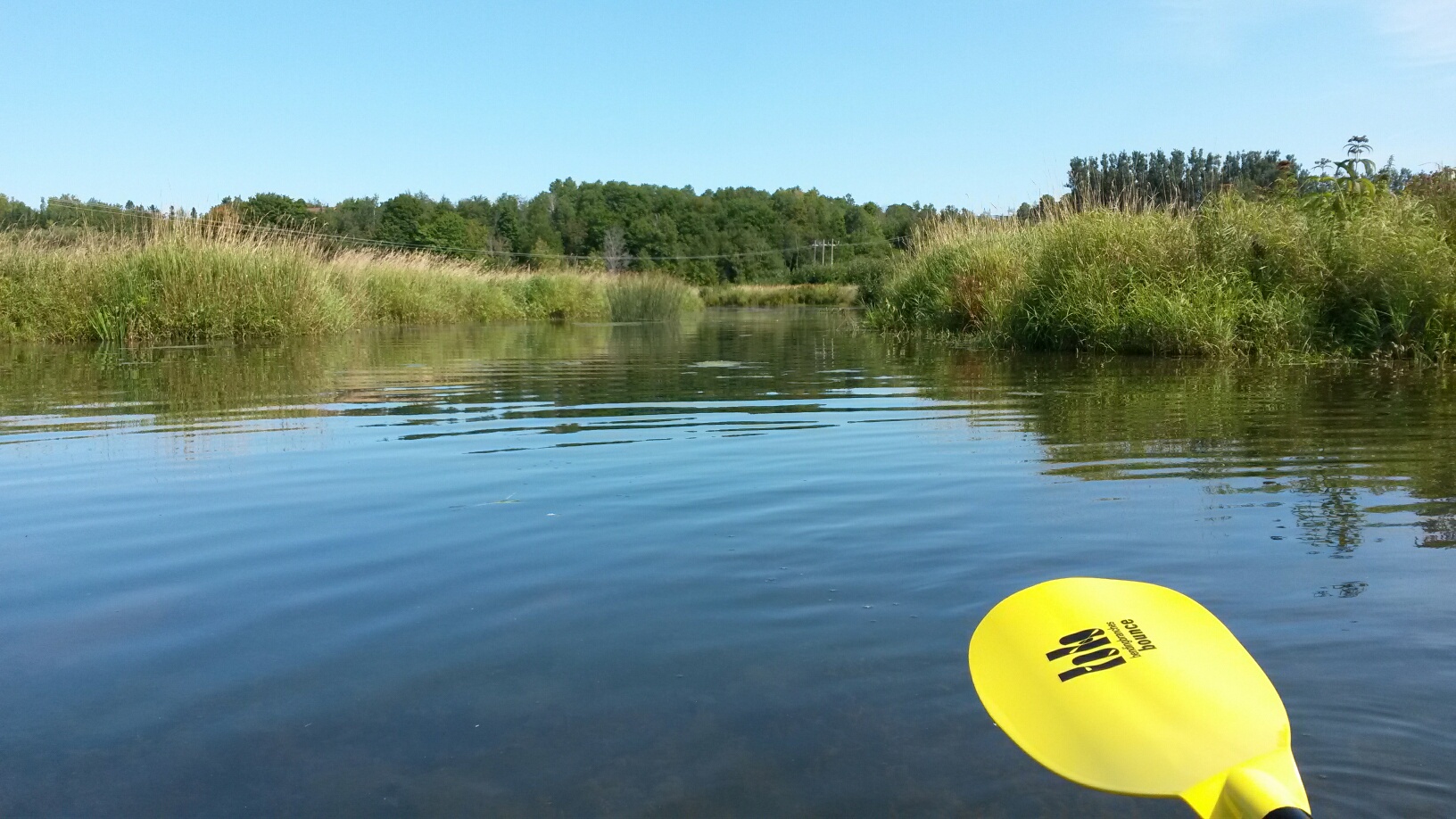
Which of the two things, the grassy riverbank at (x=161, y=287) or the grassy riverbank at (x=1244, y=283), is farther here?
the grassy riverbank at (x=161, y=287)

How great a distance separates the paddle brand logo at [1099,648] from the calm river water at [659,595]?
0.67ft

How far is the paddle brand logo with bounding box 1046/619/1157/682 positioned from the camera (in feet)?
6.58

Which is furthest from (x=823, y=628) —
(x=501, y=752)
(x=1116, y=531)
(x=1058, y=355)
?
(x=1058, y=355)

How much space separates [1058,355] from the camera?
12.1 meters

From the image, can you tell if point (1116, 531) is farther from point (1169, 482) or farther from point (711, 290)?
point (711, 290)

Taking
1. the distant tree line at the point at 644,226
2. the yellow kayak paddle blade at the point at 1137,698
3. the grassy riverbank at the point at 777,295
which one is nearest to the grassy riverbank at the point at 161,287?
the yellow kayak paddle blade at the point at 1137,698

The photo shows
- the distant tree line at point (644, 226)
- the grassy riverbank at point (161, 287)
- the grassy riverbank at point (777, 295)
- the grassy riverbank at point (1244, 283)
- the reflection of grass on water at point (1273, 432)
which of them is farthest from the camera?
the distant tree line at point (644, 226)

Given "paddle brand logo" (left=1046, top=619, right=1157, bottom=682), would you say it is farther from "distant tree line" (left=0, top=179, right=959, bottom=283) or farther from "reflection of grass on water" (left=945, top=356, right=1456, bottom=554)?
"distant tree line" (left=0, top=179, right=959, bottom=283)

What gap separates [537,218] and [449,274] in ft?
193

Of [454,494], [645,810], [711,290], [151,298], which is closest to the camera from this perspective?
[645,810]

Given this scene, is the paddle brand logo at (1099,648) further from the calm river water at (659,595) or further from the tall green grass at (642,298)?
the tall green grass at (642,298)

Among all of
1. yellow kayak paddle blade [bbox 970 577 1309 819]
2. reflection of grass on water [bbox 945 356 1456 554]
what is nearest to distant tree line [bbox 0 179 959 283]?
reflection of grass on water [bbox 945 356 1456 554]

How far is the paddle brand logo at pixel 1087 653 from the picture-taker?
200 cm

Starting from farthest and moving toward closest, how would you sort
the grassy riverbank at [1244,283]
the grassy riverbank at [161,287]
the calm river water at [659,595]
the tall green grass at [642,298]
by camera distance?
the tall green grass at [642,298], the grassy riverbank at [161,287], the grassy riverbank at [1244,283], the calm river water at [659,595]
